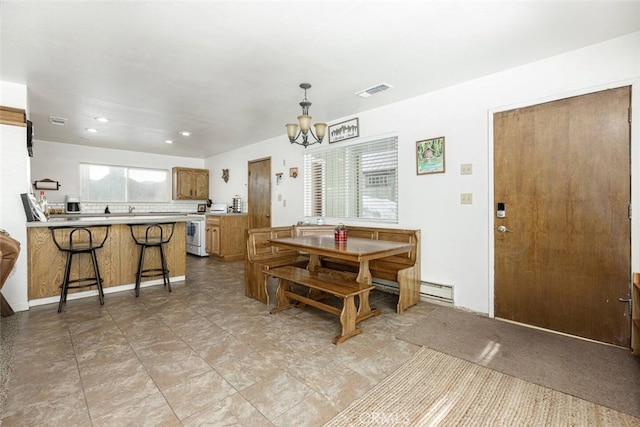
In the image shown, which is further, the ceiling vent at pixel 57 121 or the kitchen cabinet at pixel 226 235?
the kitchen cabinet at pixel 226 235

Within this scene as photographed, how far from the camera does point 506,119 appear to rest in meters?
2.88

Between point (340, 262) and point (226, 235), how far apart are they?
3011 mm

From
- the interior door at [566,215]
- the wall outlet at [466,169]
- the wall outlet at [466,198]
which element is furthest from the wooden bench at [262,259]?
the interior door at [566,215]

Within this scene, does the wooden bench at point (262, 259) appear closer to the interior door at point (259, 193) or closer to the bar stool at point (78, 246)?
the bar stool at point (78, 246)

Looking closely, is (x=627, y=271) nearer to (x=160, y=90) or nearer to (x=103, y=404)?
(x=103, y=404)

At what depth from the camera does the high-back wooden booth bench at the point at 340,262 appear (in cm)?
325

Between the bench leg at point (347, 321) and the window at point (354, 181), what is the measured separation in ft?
5.40

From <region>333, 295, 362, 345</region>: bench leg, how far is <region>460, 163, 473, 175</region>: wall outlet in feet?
6.02

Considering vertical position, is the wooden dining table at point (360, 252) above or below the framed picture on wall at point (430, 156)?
below

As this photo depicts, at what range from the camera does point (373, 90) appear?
11.0ft

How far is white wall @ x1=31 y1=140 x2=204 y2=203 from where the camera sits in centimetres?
580

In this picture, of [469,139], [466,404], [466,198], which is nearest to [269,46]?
[469,139]

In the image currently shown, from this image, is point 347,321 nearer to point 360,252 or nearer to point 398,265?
point 360,252

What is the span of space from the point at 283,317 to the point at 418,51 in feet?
9.00
